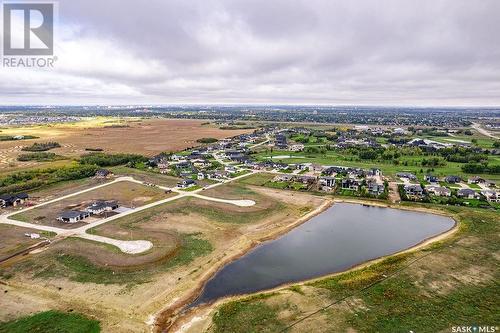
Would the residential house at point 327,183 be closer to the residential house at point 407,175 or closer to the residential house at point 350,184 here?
the residential house at point 350,184

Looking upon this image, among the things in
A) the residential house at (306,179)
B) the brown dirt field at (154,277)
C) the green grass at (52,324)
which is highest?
the residential house at (306,179)

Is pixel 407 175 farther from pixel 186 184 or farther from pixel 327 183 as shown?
pixel 186 184

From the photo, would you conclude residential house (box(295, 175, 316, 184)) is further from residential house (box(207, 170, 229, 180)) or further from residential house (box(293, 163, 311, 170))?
residential house (box(207, 170, 229, 180))

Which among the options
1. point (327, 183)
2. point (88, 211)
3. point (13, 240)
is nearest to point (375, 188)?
point (327, 183)

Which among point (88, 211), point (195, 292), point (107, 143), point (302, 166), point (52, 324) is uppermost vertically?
point (107, 143)

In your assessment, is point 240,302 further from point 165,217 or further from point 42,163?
point 42,163

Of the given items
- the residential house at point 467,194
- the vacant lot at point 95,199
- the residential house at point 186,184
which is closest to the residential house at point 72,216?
the vacant lot at point 95,199

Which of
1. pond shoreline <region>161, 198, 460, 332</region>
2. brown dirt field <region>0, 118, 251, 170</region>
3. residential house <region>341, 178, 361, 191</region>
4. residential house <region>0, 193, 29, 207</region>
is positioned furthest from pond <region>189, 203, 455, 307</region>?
brown dirt field <region>0, 118, 251, 170</region>
